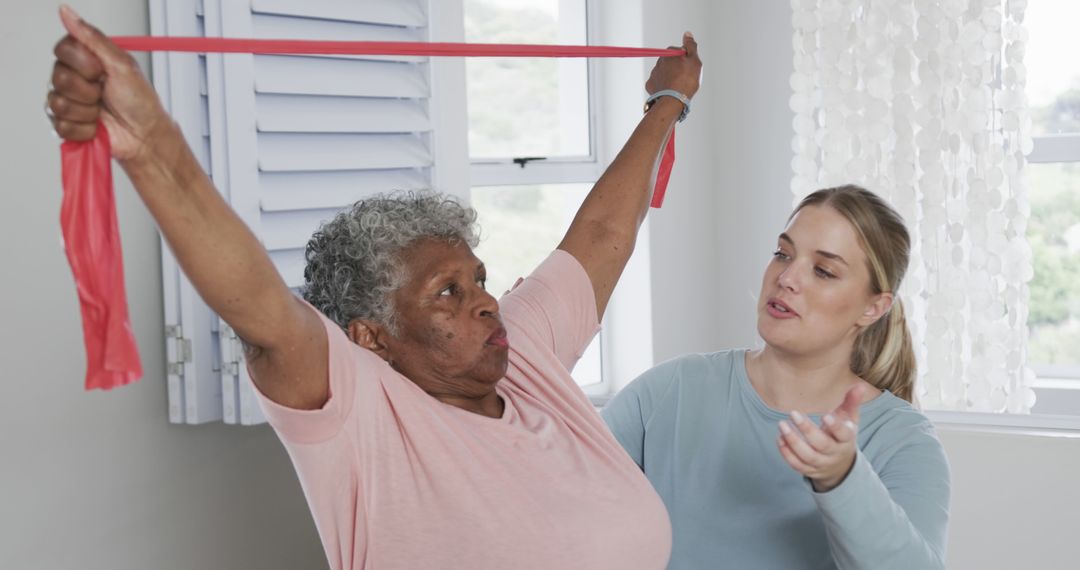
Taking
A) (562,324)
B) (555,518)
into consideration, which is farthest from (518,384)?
(555,518)

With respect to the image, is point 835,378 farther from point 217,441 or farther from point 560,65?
point 560,65

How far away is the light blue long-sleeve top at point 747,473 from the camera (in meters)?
1.85

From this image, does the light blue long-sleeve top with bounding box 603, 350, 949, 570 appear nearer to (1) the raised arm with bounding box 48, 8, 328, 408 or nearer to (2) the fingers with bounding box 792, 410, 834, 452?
(2) the fingers with bounding box 792, 410, 834, 452

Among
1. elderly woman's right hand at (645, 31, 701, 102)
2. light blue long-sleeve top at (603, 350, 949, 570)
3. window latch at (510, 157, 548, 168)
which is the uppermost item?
elderly woman's right hand at (645, 31, 701, 102)

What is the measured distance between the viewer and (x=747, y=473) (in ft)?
6.94

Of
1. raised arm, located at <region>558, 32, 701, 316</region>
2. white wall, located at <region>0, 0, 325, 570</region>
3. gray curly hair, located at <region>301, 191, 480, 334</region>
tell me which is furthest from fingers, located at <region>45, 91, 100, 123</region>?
raised arm, located at <region>558, 32, 701, 316</region>

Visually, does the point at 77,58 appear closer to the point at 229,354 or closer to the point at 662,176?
the point at 229,354

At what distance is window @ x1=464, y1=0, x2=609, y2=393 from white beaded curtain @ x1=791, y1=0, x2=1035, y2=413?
755 millimetres

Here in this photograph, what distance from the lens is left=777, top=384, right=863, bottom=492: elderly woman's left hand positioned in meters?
1.56

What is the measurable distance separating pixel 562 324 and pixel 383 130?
75 centimetres

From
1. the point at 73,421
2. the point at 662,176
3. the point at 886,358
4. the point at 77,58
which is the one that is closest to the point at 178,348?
the point at 73,421

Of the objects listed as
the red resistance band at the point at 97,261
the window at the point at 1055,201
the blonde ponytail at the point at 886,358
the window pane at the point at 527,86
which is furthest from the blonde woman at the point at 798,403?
the window at the point at 1055,201

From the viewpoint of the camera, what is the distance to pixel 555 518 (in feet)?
5.36

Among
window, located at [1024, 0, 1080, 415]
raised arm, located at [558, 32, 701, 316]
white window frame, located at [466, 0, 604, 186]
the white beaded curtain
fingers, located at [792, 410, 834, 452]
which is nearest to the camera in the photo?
fingers, located at [792, 410, 834, 452]
